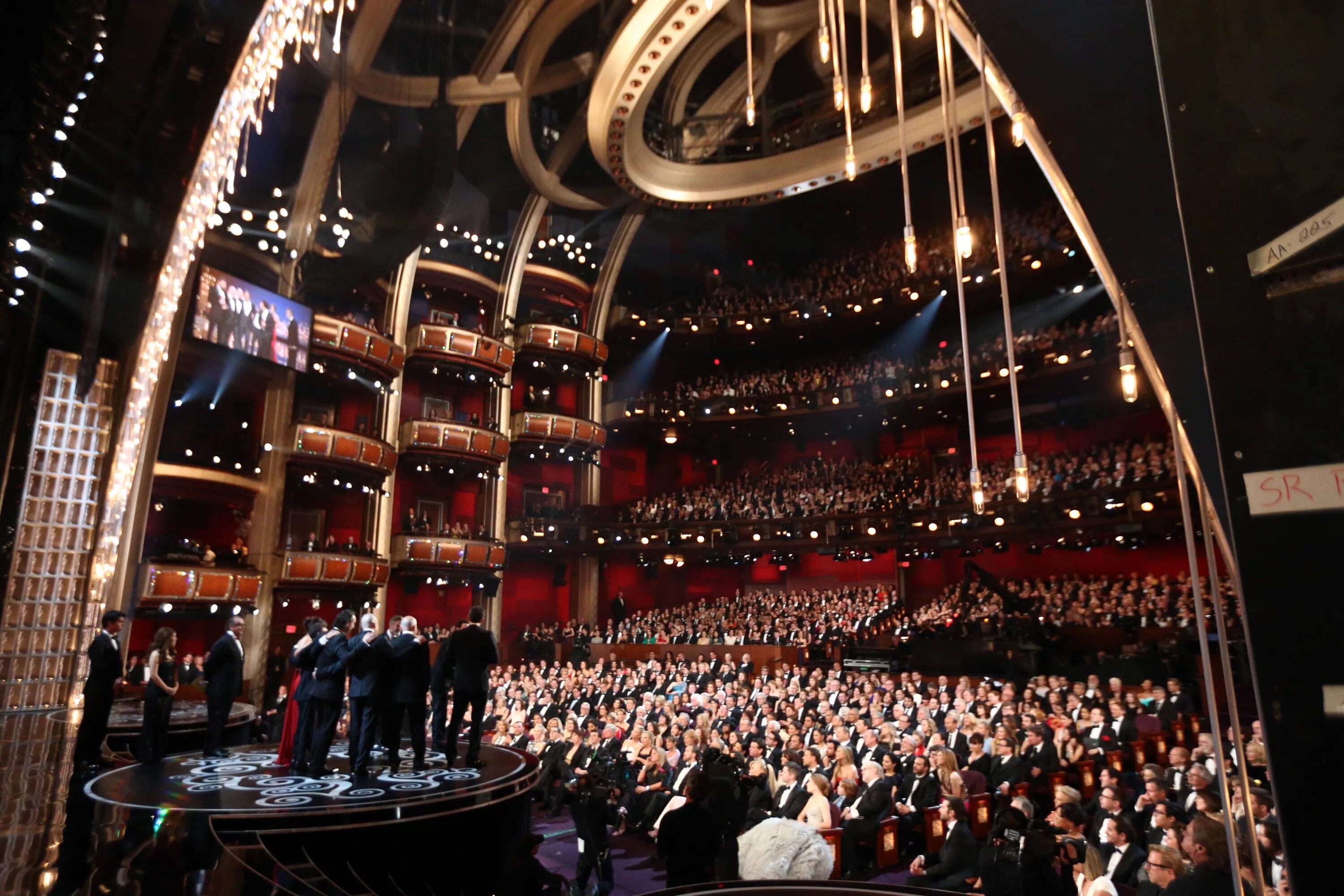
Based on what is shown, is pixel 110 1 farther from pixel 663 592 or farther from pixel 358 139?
pixel 663 592

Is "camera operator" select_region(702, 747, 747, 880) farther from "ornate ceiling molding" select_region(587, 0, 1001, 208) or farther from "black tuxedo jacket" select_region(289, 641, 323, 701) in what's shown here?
"ornate ceiling molding" select_region(587, 0, 1001, 208)

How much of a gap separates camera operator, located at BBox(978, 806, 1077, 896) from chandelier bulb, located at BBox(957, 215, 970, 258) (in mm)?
3359

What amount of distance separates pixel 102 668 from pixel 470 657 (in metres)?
3.08

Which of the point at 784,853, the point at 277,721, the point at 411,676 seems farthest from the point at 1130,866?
the point at 277,721

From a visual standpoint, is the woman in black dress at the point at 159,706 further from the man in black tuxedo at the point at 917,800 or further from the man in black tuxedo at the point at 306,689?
the man in black tuxedo at the point at 917,800

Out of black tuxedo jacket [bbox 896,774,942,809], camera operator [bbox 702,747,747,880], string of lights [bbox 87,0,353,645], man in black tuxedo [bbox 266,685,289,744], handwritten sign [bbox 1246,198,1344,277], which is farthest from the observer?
man in black tuxedo [bbox 266,685,289,744]

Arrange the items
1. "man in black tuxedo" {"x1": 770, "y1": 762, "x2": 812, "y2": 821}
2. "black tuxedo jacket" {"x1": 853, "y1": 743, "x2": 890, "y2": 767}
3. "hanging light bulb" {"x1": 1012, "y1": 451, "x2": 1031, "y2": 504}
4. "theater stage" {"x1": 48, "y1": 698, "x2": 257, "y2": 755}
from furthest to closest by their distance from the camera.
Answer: "theater stage" {"x1": 48, "y1": 698, "x2": 257, "y2": 755}
"black tuxedo jacket" {"x1": 853, "y1": 743, "x2": 890, "y2": 767}
"man in black tuxedo" {"x1": 770, "y1": 762, "x2": 812, "y2": 821}
"hanging light bulb" {"x1": 1012, "y1": 451, "x2": 1031, "y2": 504}

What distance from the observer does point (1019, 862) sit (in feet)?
15.7

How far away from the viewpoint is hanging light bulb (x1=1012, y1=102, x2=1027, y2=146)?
3693 mm

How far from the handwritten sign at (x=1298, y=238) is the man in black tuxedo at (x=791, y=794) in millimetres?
6621

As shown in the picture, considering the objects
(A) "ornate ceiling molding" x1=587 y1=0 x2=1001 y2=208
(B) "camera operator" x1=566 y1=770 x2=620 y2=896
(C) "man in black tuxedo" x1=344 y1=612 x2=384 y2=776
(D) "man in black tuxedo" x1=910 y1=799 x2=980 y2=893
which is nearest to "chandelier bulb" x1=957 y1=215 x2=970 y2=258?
(D) "man in black tuxedo" x1=910 y1=799 x2=980 y2=893

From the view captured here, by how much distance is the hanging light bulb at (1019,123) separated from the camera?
12.1 feet

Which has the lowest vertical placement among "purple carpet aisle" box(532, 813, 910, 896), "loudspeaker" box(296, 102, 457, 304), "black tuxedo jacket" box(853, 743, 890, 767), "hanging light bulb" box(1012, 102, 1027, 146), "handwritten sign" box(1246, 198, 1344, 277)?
"purple carpet aisle" box(532, 813, 910, 896)

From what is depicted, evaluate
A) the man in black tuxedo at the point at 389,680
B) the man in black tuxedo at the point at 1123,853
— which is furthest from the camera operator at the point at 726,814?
the man in black tuxedo at the point at 389,680
